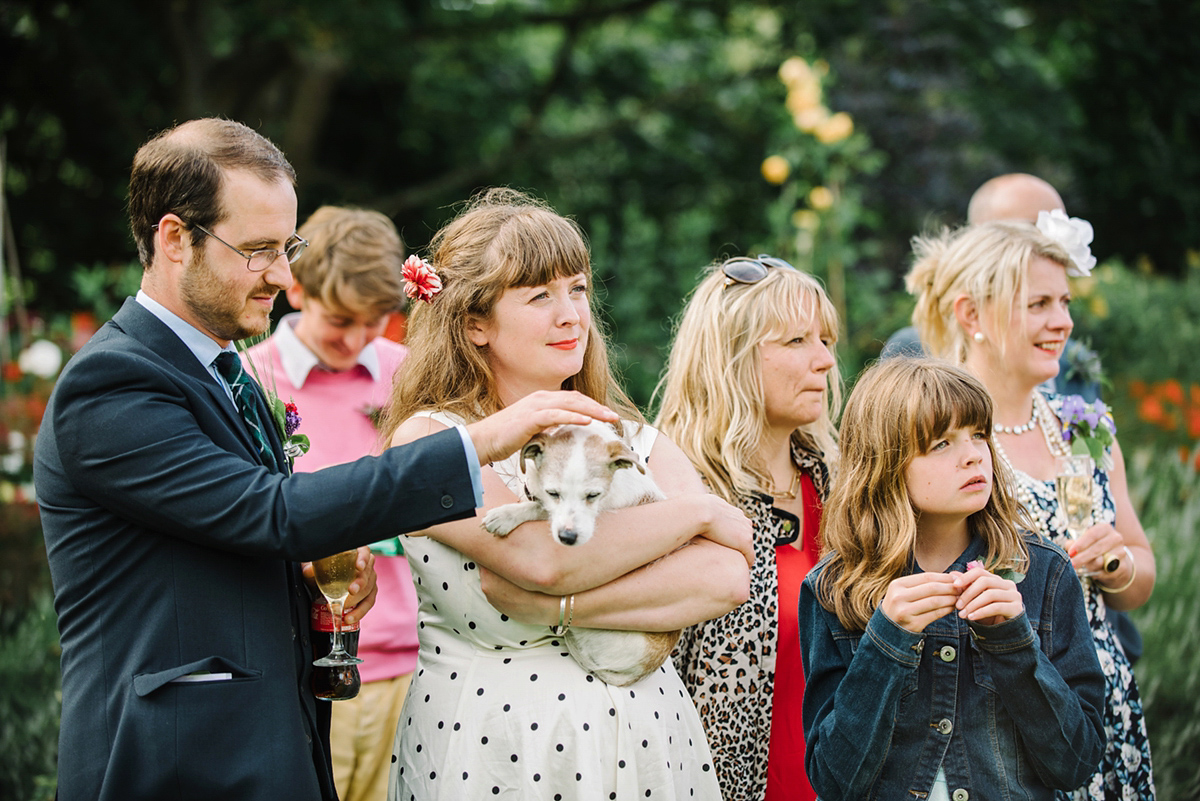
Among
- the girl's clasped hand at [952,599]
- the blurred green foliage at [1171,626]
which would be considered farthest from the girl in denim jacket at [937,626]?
the blurred green foliage at [1171,626]

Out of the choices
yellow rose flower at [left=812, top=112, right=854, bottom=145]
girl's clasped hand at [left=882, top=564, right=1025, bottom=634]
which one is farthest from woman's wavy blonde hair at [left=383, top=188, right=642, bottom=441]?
yellow rose flower at [left=812, top=112, right=854, bottom=145]

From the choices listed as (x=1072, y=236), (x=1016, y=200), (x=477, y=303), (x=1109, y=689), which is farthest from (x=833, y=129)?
(x=477, y=303)

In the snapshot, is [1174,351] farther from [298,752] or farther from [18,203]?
[18,203]

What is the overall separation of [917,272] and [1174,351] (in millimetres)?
6065

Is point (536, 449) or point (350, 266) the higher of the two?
point (350, 266)

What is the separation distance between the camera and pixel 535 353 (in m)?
2.76

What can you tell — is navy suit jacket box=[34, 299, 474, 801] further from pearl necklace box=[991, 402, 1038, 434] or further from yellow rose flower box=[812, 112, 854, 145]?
yellow rose flower box=[812, 112, 854, 145]

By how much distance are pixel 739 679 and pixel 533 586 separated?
3.30ft

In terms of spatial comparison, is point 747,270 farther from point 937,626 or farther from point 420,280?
point 937,626

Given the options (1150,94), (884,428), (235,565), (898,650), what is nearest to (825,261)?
(1150,94)

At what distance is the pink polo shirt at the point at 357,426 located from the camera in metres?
3.88

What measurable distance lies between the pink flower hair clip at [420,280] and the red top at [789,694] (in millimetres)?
1438

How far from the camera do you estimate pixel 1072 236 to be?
3693mm

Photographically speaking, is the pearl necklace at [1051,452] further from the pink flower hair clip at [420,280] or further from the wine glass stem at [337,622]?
the wine glass stem at [337,622]
